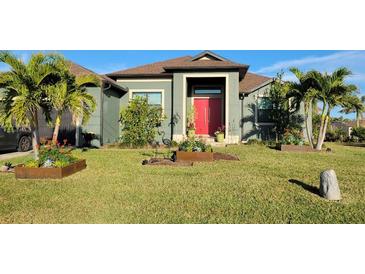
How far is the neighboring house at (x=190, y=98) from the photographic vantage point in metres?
15.1

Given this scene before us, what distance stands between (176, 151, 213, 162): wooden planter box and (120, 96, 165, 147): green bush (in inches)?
214

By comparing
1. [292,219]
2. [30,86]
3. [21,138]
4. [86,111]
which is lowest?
[292,219]

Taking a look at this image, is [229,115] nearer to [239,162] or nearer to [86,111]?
[239,162]

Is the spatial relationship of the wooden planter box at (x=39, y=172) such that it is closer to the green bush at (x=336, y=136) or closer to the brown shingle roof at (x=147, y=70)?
the brown shingle roof at (x=147, y=70)

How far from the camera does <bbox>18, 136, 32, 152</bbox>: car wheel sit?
40.5 ft

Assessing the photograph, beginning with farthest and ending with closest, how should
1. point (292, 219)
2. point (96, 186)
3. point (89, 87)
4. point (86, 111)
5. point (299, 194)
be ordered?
1. point (89, 87)
2. point (86, 111)
3. point (96, 186)
4. point (299, 194)
5. point (292, 219)

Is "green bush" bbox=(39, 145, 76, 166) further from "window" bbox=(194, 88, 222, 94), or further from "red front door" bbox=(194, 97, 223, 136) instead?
"window" bbox=(194, 88, 222, 94)

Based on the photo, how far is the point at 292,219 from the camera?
420 centimetres

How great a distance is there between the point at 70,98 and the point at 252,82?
12555 millimetres

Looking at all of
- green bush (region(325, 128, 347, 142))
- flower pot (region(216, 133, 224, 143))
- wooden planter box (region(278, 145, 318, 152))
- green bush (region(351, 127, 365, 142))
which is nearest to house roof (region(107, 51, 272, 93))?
flower pot (region(216, 133, 224, 143))

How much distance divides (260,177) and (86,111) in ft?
18.9

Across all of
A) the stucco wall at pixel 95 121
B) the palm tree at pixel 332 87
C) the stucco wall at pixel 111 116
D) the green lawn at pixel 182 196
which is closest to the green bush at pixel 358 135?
the palm tree at pixel 332 87

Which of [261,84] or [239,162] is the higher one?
[261,84]
